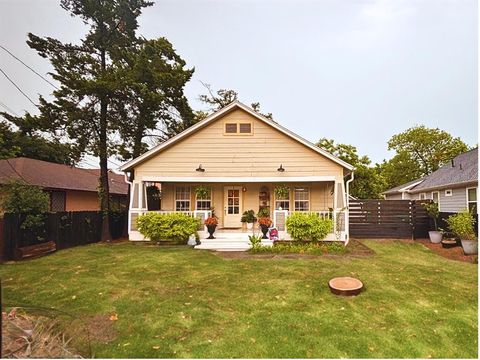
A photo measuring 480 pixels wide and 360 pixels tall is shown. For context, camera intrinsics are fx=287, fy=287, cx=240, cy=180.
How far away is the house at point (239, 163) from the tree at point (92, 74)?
255 cm

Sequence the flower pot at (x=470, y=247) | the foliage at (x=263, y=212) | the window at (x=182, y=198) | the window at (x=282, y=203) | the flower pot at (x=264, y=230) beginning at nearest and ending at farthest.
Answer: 1. the flower pot at (x=470, y=247)
2. the flower pot at (x=264, y=230)
3. the foliage at (x=263, y=212)
4. the window at (x=282, y=203)
5. the window at (x=182, y=198)

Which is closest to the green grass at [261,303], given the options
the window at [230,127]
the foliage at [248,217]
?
the foliage at [248,217]

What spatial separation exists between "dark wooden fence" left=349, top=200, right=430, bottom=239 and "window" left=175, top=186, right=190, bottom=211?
7531 mm

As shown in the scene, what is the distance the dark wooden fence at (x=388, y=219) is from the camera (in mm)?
12992

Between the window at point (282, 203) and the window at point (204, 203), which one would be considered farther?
the window at point (204, 203)

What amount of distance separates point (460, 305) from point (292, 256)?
14.6 feet

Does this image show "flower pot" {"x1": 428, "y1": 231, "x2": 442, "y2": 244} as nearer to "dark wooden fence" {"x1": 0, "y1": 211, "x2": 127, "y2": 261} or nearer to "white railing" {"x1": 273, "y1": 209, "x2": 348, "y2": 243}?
"white railing" {"x1": 273, "y1": 209, "x2": 348, "y2": 243}

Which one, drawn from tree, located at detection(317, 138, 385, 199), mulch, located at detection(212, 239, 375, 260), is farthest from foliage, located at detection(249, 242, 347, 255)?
tree, located at detection(317, 138, 385, 199)

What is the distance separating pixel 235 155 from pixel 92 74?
753 cm

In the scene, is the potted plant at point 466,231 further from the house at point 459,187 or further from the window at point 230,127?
the window at point 230,127

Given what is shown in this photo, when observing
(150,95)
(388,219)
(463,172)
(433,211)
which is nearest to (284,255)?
(388,219)

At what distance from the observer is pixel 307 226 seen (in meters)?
10.6

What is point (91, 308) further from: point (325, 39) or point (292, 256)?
point (325, 39)

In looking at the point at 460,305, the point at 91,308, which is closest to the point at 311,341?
the point at 460,305
